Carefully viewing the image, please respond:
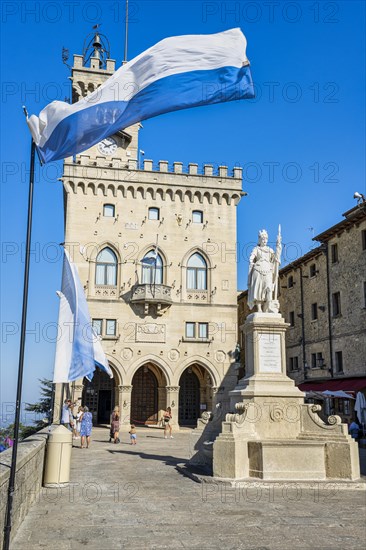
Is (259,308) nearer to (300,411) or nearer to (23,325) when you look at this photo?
(300,411)

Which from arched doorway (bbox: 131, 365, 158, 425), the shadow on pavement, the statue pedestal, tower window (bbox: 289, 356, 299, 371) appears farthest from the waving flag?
tower window (bbox: 289, 356, 299, 371)

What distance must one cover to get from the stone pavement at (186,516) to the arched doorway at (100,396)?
23.9 meters

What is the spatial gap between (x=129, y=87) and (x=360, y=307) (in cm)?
2523

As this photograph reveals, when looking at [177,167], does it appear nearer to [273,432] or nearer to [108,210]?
[108,210]

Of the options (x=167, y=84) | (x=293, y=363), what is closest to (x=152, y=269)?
(x=293, y=363)

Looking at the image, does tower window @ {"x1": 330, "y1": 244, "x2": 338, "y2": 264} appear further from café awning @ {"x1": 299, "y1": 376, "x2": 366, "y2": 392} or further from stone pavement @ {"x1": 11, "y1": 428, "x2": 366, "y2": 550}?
stone pavement @ {"x1": 11, "y1": 428, "x2": 366, "y2": 550}

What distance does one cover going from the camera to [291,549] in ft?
23.0

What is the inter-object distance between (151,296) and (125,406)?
7.33 metres

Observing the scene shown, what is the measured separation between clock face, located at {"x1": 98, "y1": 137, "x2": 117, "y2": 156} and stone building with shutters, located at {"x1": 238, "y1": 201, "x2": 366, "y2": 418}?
1658 centimetres

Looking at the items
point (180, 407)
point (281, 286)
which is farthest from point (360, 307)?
point (180, 407)

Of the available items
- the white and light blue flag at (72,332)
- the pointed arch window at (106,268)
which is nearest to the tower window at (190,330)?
the pointed arch window at (106,268)

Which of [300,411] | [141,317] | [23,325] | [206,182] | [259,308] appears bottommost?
[300,411]

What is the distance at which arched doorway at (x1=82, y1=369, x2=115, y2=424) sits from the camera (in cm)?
3681

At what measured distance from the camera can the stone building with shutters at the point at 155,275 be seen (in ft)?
114
